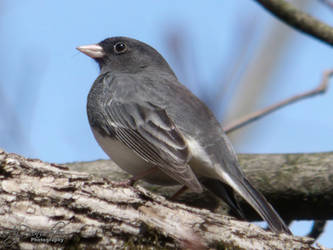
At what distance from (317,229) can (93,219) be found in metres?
2.07

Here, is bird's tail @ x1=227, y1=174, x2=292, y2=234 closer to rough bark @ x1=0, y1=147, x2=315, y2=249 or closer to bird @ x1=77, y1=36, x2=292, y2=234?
bird @ x1=77, y1=36, x2=292, y2=234

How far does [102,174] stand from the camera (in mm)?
4191

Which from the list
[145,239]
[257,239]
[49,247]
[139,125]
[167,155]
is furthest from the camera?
[139,125]

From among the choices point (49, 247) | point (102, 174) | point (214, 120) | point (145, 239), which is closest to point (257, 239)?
point (145, 239)

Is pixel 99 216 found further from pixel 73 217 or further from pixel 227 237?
pixel 227 237

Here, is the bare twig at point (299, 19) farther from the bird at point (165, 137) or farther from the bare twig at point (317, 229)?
the bare twig at point (317, 229)

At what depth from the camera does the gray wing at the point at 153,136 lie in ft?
10.3

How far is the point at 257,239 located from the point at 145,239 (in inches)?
22.2

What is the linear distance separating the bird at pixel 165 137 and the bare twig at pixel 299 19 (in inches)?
32.5

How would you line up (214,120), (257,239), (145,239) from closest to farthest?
(145,239), (257,239), (214,120)

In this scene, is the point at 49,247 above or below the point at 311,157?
below

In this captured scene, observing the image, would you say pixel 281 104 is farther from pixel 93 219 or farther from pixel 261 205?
pixel 93 219

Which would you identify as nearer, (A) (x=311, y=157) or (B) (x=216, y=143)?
(B) (x=216, y=143)

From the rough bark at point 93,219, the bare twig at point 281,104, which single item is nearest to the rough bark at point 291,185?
the bare twig at point 281,104
